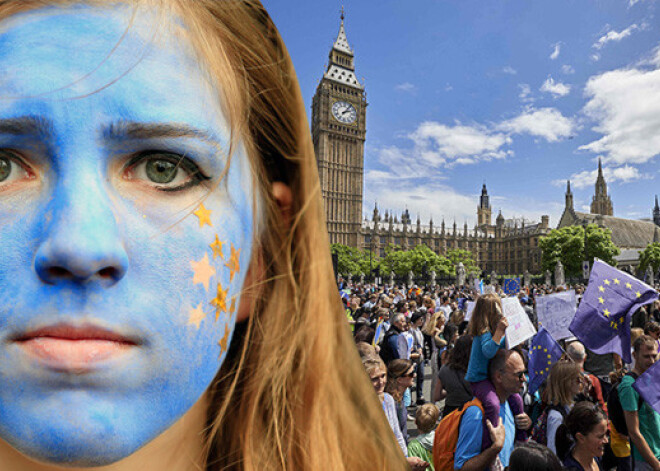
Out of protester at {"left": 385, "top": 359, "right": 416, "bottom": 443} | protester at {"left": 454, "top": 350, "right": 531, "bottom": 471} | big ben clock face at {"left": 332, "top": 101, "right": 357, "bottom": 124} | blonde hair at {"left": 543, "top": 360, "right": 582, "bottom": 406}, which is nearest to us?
protester at {"left": 454, "top": 350, "right": 531, "bottom": 471}

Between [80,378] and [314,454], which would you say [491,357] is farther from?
[80,378]

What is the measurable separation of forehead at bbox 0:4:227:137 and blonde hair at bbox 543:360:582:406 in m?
4.09

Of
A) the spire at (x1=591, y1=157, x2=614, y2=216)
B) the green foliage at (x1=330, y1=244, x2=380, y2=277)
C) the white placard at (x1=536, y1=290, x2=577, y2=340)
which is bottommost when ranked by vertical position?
the green foliage at (x1=330, y1=244, x2=380, y2=277)

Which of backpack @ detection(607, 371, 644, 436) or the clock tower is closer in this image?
backpack @ detection(607, 371, 644, 436)

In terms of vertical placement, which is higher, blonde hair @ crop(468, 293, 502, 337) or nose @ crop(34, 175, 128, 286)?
nose @ crop(34, 175, 128, 286)

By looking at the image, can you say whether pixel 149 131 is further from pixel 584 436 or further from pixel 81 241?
pixel 584 436

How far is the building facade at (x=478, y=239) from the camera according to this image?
80.3 metres

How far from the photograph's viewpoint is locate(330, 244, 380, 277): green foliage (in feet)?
204

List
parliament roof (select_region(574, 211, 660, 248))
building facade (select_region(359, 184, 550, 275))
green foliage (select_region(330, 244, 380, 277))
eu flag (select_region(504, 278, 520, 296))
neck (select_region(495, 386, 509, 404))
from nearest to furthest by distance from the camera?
neck (select_region(495, 386, 509, 404))
eu flag (select_region(504, 278, 520, 296))
green foliage (select_region(330, 244, 380, 277))
parliament roof (select_region(574, 211, 660, 248))
building facade (select_region(359, 184, 550, 275))

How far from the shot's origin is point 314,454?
0.98m

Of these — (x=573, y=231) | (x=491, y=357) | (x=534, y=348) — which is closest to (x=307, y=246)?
(x=491, y=357)

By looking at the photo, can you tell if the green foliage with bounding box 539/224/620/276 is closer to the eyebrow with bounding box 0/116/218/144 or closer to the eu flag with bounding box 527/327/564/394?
the eu flag with bounding box 527/327/564/394

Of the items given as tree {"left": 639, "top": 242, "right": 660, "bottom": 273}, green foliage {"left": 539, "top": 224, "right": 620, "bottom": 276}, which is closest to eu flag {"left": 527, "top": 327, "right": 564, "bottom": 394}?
green foliage {"left": 539, "top": 224, "right": 620, "bottom": 276}

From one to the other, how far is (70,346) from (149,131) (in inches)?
15.1
